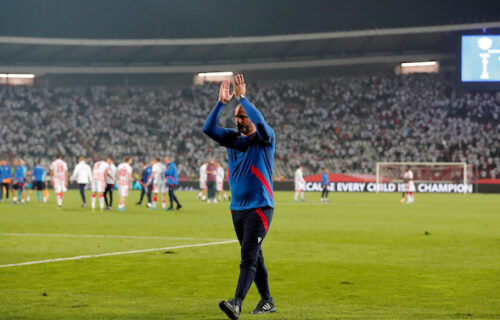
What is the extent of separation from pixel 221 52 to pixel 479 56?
35.3 metres

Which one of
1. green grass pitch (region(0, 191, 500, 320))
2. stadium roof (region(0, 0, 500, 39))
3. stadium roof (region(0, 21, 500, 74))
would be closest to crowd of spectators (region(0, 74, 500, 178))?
stadium roof (region(0, 21, 500, 74))

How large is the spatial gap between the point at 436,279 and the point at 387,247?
14.8ft

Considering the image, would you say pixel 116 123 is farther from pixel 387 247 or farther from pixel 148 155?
pixel 387 247

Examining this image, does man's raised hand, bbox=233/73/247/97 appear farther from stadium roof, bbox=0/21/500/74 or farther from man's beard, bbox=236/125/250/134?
stadium roof, bbox=0/21/500/74

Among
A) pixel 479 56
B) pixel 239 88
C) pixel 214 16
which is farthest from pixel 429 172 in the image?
pixel 239 88

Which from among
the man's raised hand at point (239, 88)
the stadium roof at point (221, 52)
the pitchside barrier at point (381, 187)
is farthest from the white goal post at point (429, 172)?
the man's raised hand at point (239, 88)

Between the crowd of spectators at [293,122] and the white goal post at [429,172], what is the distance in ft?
4.75

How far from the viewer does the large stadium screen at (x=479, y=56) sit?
39.4m

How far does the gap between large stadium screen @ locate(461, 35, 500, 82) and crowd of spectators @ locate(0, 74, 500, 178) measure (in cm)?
1562

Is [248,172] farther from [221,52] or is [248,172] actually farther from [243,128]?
[221,52]

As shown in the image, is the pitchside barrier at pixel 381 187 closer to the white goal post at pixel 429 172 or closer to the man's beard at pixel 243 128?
the white goal post at pixel 429 172

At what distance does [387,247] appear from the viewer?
14.5 metres

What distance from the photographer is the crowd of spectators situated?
5716 cm

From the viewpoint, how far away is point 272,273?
35.1 ft
